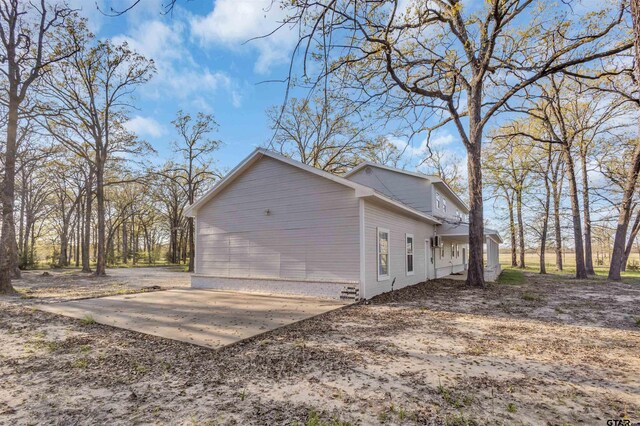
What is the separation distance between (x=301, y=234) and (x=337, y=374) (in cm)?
644

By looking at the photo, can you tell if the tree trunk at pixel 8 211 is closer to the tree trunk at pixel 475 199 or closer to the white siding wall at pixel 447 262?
the tree trunk at pixel 475 199

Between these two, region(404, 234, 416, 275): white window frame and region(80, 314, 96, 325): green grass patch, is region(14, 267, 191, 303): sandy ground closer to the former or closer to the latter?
region(80, 314, 96, 325): green grass patch

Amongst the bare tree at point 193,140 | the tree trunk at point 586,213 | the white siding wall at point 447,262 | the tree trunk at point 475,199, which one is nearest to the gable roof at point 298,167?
the tree trunk at point 475,199

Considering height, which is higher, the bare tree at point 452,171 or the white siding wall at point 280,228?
the bare tree at point 452,171

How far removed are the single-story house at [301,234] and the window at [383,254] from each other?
0.03 meters

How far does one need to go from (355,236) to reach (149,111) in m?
15.6

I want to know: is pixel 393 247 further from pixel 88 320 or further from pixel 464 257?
pixel 464 257

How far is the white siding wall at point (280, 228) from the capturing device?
958cm

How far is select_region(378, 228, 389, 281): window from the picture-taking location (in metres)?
10.3

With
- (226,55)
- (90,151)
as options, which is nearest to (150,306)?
(226,55)

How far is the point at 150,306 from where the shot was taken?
28.3ft

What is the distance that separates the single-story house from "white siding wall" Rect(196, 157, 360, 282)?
3 cm

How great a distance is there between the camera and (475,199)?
1278 centimetres

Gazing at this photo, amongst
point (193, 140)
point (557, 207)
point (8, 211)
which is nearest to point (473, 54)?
point (8, 211)
